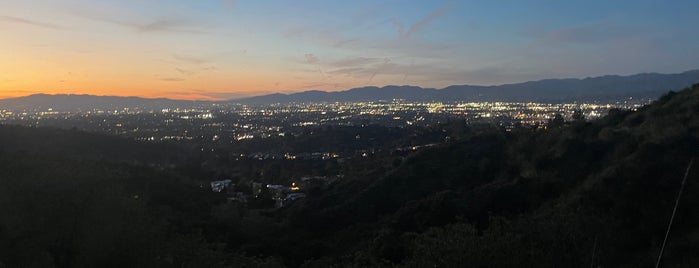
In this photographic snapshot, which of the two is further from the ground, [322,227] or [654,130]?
[654,130]

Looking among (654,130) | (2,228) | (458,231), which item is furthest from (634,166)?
(2,228)

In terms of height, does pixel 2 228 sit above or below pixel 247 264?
above

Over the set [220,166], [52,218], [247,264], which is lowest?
[220,166]

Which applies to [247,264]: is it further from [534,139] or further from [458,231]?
[534,139]

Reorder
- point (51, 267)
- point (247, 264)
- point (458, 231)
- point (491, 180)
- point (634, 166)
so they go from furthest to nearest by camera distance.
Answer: point (491, 180)
point (634, 166)
point (247, 264)
point (51, 267)
point (458, 231)

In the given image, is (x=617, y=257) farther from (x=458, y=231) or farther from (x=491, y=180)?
(x=491, y=180)

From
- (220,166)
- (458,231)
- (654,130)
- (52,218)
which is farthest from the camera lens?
(220,166)

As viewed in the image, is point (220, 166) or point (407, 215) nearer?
point (407, 215)

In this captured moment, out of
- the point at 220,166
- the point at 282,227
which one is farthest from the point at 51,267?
the point at 220,166

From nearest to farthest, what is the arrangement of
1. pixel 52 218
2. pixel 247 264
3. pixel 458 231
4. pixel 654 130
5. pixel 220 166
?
pixel 458 231 < pixel 247 264 < pixel 52 218 < pixel 654 130 < pixel 220 166
